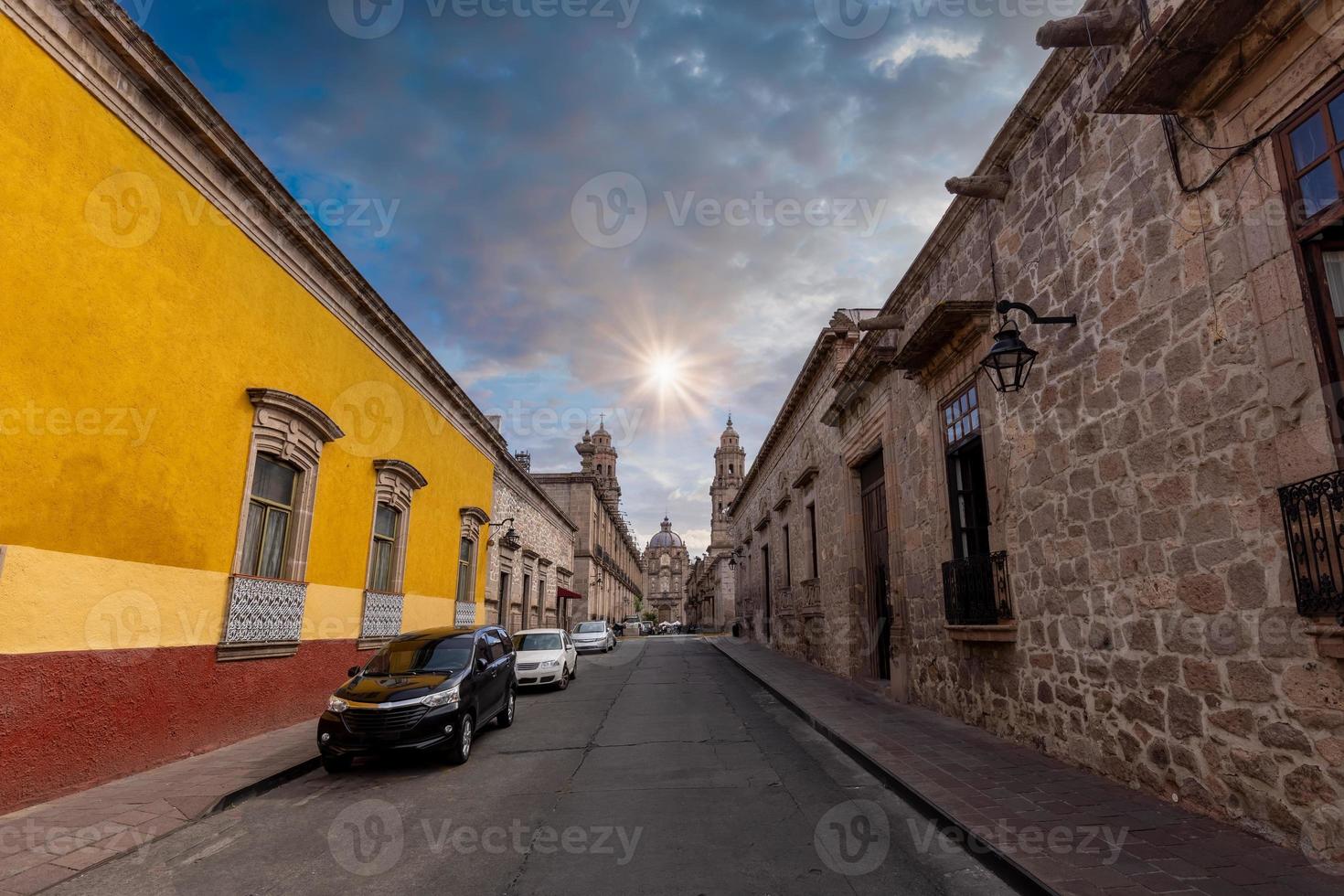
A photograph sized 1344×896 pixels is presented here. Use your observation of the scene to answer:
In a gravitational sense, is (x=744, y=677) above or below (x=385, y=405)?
below

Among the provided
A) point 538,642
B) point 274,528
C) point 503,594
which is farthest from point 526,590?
point 274,528

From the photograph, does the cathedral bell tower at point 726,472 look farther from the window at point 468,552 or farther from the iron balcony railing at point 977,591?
the iron balcony railing at point 977,591

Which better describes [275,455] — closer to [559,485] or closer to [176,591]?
[176,591]

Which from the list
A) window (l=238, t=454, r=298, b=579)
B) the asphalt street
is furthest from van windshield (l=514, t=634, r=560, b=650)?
the asphalt street

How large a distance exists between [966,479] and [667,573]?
357ft

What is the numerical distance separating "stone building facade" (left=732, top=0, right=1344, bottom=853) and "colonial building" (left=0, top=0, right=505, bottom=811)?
9019 mm

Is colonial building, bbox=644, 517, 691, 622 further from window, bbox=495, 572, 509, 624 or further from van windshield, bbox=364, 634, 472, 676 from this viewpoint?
van windshield, bbox=364, 634, 472, 676

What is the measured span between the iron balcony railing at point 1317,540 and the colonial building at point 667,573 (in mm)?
105392

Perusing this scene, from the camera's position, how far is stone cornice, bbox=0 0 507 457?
6.64 m

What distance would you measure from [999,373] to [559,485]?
43.9 meters

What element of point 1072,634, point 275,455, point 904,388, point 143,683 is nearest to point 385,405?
point 275,455

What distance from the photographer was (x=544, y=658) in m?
15.2

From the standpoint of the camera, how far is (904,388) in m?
11.8

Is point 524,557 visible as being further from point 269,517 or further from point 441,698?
point 441,698
